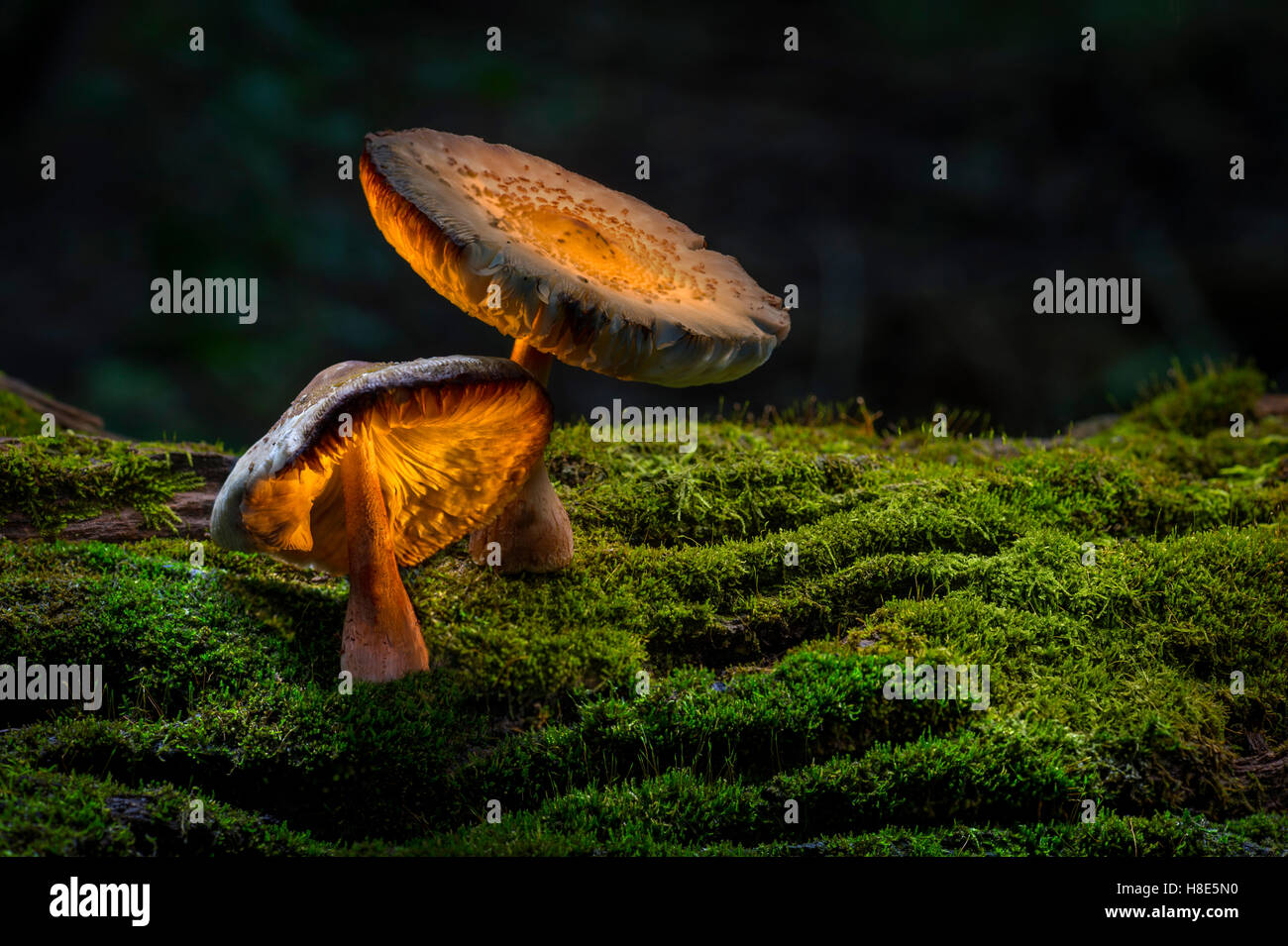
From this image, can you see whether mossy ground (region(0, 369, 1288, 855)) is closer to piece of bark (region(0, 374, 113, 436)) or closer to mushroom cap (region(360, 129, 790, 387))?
mushroom cap (region(360, 129, 790, 387))

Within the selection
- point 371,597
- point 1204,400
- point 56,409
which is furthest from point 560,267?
point 1204,400

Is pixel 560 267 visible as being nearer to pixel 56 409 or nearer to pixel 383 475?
pixel 383 475

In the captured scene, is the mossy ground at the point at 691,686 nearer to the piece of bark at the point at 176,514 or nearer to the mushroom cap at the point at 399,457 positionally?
the piece of bark at the point at 176,514

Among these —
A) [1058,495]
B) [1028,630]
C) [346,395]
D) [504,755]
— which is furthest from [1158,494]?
[346,395]

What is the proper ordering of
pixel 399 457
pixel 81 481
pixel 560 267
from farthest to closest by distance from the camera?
pixel 81 481 → pixel 399 457 → pixel 560 267

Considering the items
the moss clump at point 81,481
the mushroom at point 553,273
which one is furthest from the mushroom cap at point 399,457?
the moss clump at point 81,481

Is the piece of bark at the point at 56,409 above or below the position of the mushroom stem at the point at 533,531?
above
